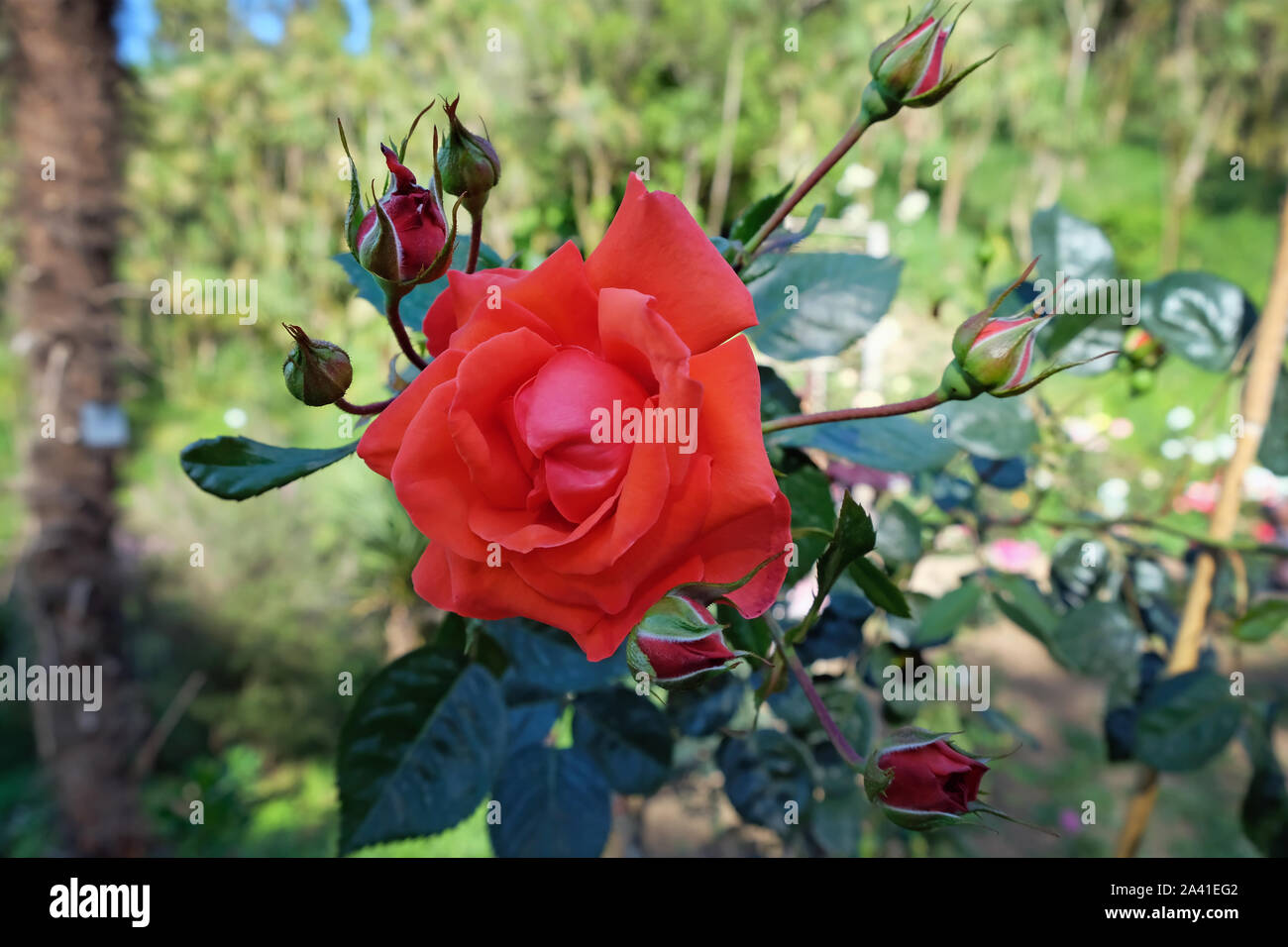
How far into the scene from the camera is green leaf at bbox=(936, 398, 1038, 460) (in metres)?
0.49

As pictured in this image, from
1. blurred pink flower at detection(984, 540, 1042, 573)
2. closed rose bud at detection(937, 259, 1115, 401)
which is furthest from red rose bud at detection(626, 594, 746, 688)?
blurred pink flower at detection(984, 540, 1042, 573)

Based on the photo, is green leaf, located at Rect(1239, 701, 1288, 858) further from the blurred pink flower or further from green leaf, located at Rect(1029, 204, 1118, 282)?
the blurred pink flower

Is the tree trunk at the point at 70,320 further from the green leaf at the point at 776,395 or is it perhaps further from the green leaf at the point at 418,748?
the green leaf at the point at 776,395

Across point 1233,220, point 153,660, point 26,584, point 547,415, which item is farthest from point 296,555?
point 1233,220

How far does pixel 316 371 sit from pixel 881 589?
0.76 ft

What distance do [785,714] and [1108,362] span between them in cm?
36

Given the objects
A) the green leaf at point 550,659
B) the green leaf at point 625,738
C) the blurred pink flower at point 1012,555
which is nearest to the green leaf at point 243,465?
the green leaf at point 550,659

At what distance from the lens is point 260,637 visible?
2439mm

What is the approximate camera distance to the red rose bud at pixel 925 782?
252 mm

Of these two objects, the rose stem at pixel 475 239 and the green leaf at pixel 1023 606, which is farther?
the green leaf at pixel 1023 606

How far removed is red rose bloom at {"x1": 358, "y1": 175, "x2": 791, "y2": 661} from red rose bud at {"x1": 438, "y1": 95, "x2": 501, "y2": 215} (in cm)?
5

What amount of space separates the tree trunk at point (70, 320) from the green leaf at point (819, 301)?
4.96 ft
